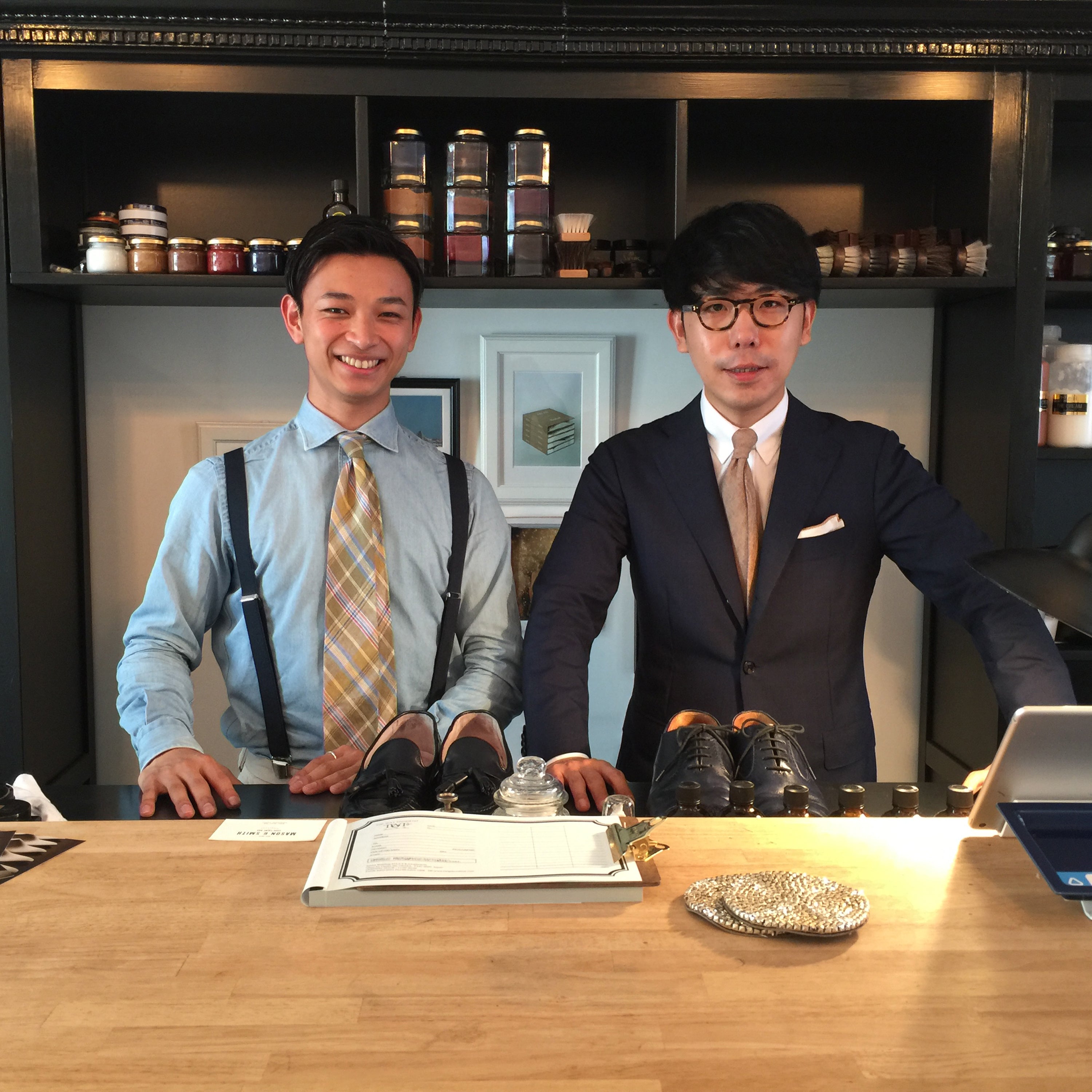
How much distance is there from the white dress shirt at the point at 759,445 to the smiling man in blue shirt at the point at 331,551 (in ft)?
1.46

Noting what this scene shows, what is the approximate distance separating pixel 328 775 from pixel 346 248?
37.1 inches

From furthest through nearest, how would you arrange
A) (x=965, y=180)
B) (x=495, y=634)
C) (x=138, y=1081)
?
(x=965, y=180) → (x=495, y=634) → (x=138, y=1081)

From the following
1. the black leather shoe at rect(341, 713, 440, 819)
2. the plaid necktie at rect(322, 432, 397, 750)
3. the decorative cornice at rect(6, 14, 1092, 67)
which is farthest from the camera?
the decorative cornice at rect(6, 14, 1092, 67)

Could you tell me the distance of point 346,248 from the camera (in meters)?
1.87

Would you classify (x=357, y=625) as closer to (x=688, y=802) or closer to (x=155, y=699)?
(x=155, y=699)

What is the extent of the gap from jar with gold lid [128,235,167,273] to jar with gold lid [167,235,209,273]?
2 cm

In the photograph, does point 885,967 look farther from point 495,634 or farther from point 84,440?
point 84,440

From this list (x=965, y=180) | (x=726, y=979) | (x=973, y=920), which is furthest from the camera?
(x=965, y=180)

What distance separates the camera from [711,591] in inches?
75.9

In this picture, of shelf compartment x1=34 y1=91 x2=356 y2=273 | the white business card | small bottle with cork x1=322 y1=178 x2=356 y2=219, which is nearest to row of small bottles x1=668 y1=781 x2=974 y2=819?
the white business card

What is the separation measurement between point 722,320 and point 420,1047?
58.6 inches

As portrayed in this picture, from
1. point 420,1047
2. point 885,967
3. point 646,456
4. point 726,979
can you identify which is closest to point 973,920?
point 885,967

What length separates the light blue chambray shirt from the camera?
5.90ft

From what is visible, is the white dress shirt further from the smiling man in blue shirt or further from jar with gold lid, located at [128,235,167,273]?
jar with gold lid, located at [128,235,167,273]
